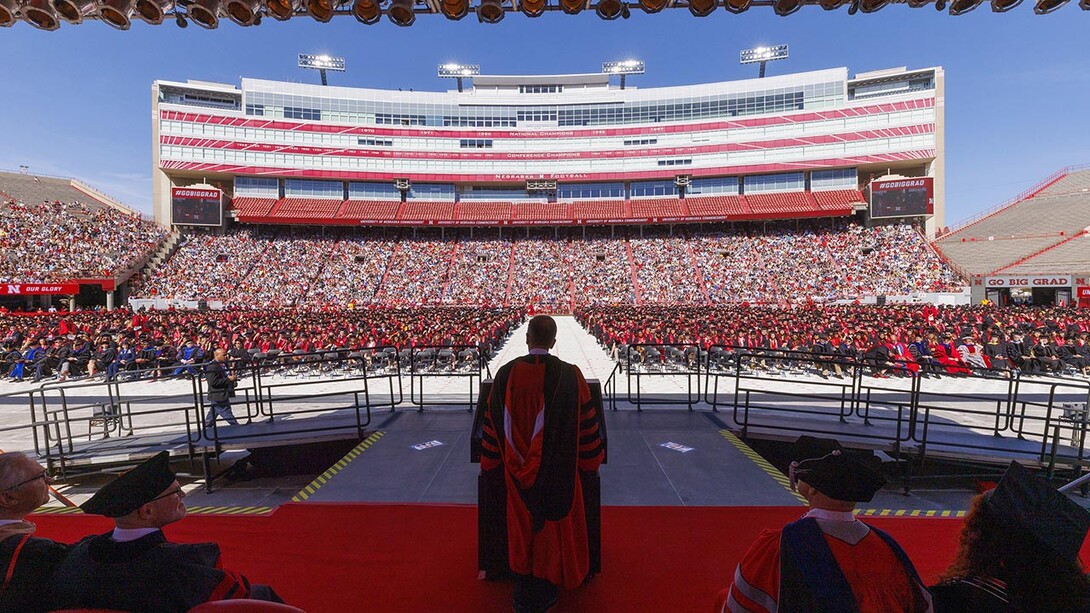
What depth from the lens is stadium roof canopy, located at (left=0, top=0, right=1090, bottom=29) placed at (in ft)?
18.3

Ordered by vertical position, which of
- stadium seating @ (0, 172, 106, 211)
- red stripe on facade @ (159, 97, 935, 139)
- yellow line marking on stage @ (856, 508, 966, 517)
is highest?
red stripe on facade @ (159, 97, 935, 139)

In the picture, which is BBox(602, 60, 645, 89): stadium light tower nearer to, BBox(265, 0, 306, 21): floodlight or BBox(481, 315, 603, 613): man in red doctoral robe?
BBox(265, 0, 306, 21): floodlight

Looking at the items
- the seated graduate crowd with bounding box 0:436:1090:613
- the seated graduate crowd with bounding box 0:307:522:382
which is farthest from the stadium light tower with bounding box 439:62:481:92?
the seated graduate crowd with bounding box 0:436:1090:613

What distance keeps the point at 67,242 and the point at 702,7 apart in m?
50.5

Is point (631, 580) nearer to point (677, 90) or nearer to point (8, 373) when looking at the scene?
point (8, 373)

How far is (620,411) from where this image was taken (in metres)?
7.75

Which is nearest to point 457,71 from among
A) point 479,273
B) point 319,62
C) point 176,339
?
point 319,62

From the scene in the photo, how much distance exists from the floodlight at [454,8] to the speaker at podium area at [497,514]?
218 inches

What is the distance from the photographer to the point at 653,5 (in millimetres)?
6133

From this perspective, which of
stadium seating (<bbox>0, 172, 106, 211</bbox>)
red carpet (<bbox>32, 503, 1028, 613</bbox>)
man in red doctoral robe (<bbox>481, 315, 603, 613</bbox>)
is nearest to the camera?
man in red doctoral robe (<bbox>481, 315, 603, 613</bbox>)

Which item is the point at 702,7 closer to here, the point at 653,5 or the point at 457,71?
the point at 653,5

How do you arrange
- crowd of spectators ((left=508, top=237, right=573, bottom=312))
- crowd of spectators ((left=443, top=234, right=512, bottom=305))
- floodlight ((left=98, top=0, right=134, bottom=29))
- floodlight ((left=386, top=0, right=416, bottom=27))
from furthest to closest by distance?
crowd of spectators ((left=443, top=234, right=512, bottom=305)) → crowd of spectators ((left=508, top=237, right=573, bottom=312)) → floodlight ((left=386, top=0, right=416, bottom=27)) → floodlight ((left=98, top=0, right=134, bottom=29))

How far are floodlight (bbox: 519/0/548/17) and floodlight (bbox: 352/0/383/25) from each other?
6.31 ft

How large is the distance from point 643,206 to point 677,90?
48.1ft
